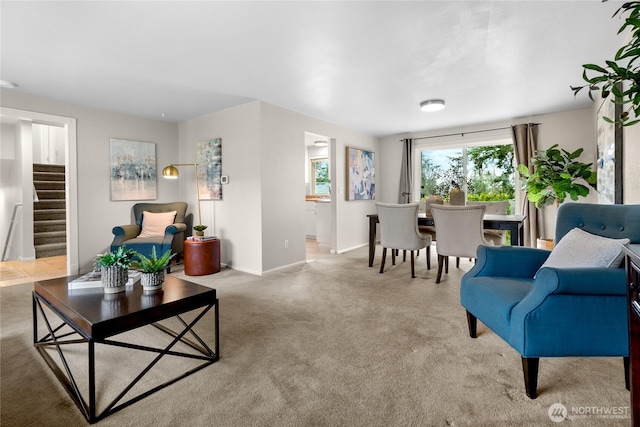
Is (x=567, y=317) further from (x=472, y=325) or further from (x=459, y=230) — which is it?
(x=459, y=230)

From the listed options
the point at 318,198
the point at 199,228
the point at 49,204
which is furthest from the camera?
the point at 318,198

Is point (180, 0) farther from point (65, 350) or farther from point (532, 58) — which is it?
point (532, 58)

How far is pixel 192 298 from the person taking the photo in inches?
70.2

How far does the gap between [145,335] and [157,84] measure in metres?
2.62

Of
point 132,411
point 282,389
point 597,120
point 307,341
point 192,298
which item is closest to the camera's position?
point 132,411

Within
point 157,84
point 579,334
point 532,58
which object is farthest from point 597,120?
point 157,84

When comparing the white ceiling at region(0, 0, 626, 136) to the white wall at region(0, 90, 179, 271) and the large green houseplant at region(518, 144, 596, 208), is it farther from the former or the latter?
the large green houseplant at region(518, 144, 596, 208)

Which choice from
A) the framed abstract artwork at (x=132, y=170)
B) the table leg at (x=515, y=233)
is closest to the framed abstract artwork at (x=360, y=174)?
the table leg at (x=515, y=233)

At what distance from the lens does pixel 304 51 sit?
2.67 metres

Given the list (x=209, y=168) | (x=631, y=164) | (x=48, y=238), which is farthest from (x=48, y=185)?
(x=631, y=164)

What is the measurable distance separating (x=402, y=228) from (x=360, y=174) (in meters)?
2.36

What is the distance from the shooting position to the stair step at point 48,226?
5.50 metres

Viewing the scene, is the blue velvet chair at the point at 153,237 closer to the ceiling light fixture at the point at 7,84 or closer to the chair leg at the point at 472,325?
the ceiling light fixture at the point at 7,84

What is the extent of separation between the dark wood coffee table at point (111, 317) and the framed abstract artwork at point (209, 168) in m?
2.60
